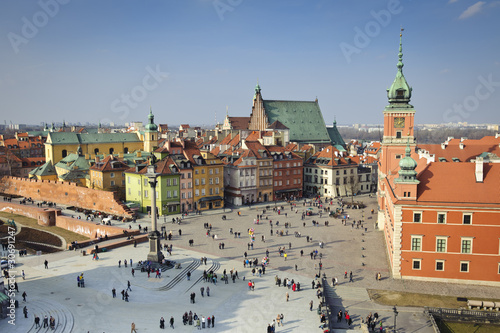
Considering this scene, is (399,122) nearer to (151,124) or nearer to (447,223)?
(447,223)

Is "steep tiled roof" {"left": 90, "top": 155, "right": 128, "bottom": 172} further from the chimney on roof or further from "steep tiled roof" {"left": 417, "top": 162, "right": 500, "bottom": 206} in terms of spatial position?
the chimney on roof

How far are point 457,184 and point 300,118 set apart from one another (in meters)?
77.4

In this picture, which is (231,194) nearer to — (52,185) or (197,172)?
(197,172)

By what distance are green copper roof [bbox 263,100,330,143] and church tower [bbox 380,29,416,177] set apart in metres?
50.7

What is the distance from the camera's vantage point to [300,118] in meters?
116

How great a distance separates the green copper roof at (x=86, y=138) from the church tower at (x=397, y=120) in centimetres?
7296

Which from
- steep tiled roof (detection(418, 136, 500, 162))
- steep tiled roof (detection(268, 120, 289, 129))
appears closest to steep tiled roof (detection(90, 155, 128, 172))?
steep tiled roof (detection(268, 120, 289, 129))

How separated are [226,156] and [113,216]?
86.0 ft

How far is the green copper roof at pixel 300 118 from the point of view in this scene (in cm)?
11225

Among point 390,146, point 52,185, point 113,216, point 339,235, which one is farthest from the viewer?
point 52,185

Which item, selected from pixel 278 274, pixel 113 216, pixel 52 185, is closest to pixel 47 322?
pixel 278 274

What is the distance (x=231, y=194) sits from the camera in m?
79.9

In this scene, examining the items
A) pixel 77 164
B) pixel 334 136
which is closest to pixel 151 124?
pixel 77 164

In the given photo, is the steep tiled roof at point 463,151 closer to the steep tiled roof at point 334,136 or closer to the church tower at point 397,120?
the church tower at point 397,120
